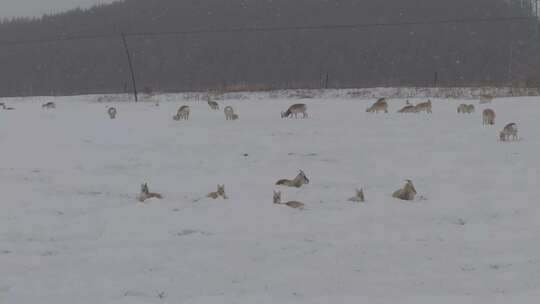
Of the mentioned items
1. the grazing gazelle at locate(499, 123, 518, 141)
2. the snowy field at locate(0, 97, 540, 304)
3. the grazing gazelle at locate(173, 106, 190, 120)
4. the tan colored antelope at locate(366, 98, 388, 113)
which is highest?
the tan colored antelope at locate(366, 98, 388, 113)

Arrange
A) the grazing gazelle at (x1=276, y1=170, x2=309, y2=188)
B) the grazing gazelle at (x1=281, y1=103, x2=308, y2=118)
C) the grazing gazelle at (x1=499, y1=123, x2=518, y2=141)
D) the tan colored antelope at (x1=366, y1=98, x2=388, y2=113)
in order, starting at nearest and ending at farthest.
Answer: the grazing gazelle at (x1=276, y1=170, x2=309, y2=188) → the grazing gazelle at (x1=499, y1=123, x2=518, y2=141) → the grazing gazelle at (x1=281, y1=103, x2=308, y2=118) → the tan colored antelope at (x1=366, y1=98, x2=388, y2=113)

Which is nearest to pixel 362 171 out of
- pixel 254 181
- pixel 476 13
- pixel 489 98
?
pixel 254 181

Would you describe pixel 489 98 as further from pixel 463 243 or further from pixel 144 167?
pixel 463 243

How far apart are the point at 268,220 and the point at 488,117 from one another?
10.3m

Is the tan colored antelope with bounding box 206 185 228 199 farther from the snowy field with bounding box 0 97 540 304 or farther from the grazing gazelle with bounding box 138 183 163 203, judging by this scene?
the grazing gazelle with bounding box 138 183 163 203

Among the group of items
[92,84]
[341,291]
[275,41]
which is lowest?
[341,291]

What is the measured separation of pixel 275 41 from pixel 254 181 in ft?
261

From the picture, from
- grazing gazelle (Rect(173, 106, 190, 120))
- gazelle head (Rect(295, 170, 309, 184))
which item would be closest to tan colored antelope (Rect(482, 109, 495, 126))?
gazelle head (Rect(295, 170, 309, 184))

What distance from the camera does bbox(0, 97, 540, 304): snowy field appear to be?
19.3 feet

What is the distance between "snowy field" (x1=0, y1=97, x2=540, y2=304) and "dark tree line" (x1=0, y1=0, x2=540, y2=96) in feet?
189

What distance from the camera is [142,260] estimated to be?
21.5ft

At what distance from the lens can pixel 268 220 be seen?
A: 816 cm

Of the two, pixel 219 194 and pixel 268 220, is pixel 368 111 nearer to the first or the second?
pixel 219 194

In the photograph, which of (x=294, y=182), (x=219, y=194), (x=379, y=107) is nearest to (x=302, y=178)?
(x=294, y=182)
